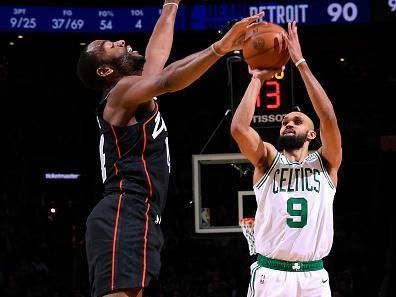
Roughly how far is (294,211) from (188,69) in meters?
2.03

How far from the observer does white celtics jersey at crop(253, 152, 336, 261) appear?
4898 mm

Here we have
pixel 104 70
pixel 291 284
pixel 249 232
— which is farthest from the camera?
pixel 249 232

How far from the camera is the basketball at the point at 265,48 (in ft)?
15.3

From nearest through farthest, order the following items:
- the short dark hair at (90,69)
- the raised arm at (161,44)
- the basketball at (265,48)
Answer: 1. the short dark hair at (90,69)
2. the raised arm at (161,44)
3. the basketball at (265,48)

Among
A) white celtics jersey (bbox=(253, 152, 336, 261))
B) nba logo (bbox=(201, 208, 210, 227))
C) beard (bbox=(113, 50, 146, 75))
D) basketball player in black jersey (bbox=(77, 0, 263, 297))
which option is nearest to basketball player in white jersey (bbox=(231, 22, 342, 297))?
white celtics jersey (bbox=(253, 152, 336, 261))

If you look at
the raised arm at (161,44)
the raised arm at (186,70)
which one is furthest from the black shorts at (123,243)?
the raised arm at (161,44)

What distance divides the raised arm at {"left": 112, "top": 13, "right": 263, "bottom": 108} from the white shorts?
200 centimetres

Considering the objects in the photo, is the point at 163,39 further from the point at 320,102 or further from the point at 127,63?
the point at 320,102

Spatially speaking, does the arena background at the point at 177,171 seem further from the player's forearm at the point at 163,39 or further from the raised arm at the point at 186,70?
the raised arm at the point at 186,70

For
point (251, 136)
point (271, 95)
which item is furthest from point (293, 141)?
point (271, 95)

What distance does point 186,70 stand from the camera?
320 cm

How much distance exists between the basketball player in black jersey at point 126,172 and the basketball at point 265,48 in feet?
3.69

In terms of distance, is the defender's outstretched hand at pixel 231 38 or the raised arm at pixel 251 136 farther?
the raised arm at pixel 251 136

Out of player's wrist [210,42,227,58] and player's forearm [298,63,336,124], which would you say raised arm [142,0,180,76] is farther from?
player's forearm [298,63,336,124]
